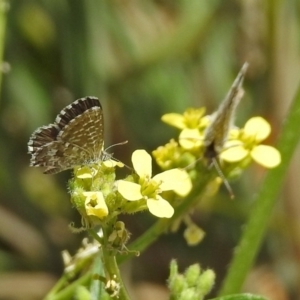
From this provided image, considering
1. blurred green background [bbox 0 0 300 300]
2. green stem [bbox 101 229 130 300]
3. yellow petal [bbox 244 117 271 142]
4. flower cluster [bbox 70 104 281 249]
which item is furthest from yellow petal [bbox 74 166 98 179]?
blurred green background [bbox 0 0 300 300]

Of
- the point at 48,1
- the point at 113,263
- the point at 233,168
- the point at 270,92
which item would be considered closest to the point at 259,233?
the point at 233,168

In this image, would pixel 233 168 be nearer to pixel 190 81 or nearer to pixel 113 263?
pixel 113 263

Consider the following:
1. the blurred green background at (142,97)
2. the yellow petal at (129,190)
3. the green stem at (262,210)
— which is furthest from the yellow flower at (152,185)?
the blurred green background at (142,97)

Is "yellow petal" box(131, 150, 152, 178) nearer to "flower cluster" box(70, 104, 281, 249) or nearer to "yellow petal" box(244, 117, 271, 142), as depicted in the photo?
"flower cluster" box(70, 104, 281, 249)

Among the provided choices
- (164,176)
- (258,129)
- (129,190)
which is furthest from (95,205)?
(258,129)

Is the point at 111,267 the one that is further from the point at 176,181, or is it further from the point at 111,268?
the point at 176,181

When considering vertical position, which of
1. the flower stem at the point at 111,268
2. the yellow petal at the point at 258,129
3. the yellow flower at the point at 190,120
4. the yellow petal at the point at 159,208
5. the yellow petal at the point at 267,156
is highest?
the yellow flower at the point at 190,120

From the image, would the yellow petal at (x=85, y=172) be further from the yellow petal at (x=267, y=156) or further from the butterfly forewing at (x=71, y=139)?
the yellow petal at (x=267, y=156)
